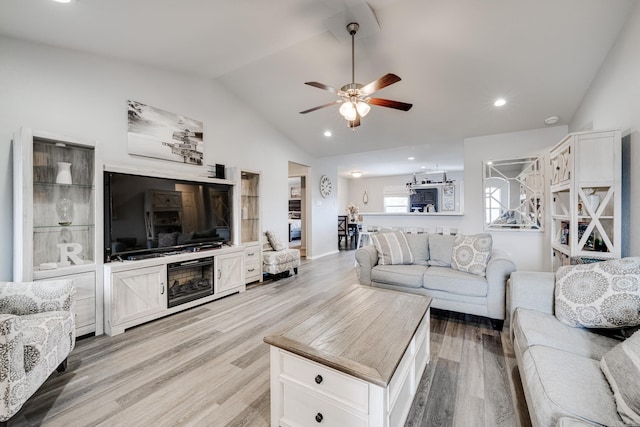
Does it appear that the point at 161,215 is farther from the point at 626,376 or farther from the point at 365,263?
the point at 626,376

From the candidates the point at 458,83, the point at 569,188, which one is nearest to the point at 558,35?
the point at 458,83

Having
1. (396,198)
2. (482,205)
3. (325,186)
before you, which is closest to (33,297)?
(325,186)

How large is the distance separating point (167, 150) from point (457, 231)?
15.6ft

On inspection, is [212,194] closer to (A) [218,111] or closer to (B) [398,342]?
(A) [218,111]

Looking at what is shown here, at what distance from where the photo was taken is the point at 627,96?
89.9 inches

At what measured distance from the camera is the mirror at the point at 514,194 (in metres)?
4.33

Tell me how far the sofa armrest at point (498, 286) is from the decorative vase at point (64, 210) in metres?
4.09

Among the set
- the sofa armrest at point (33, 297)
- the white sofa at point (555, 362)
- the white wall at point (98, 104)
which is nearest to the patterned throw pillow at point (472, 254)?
the white sofa at point (555, 362)

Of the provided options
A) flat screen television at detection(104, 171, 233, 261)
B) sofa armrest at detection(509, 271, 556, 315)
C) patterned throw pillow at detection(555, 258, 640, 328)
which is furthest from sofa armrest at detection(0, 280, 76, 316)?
patterned throw pillow at detection(555, 258, 640, 328)

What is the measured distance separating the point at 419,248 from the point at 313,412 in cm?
252

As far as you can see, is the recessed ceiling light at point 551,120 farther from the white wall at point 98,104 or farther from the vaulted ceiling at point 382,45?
the white wall at point 98,104

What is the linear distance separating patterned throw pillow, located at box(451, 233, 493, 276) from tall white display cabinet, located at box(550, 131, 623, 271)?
0.68 metres

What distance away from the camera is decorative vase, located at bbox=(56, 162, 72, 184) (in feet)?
8.16

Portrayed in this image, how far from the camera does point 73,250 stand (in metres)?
2.58
